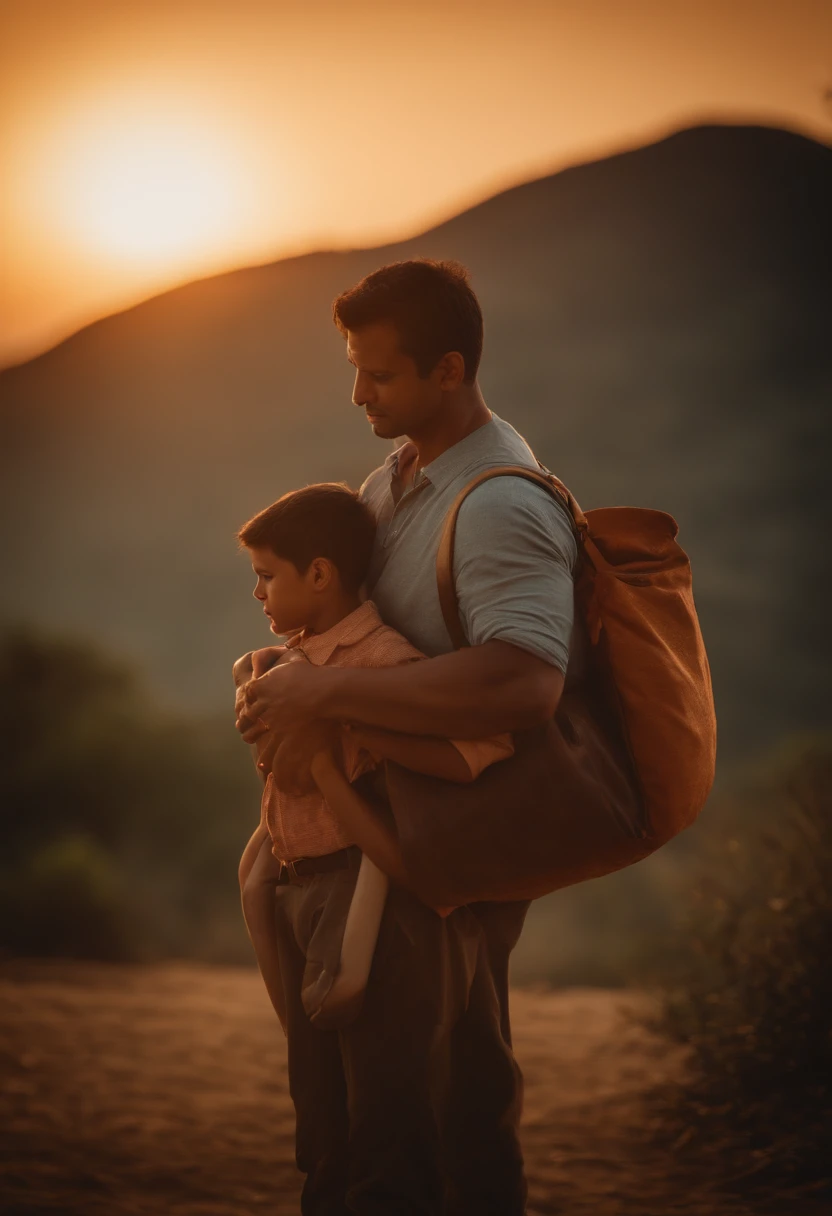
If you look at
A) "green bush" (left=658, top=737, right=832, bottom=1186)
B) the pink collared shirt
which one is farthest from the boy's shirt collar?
"green bush" (left=658, top=737, right=832, bottom=1186)

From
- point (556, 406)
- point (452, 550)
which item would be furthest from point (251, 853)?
point (556, 406)

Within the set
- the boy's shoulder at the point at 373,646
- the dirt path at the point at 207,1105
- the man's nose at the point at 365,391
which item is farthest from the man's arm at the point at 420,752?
the dirt path at the point at 207,1105

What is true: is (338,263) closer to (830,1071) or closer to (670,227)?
(670,227)

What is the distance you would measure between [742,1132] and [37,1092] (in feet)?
9.21

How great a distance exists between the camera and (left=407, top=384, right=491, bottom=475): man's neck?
6.14 feet

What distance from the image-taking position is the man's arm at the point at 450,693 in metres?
1.56

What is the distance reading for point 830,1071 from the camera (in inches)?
157

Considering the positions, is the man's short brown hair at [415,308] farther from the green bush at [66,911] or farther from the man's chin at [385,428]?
the green bush at [66,911]

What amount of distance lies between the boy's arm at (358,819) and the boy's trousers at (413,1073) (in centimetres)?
10

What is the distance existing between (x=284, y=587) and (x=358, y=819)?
37cm

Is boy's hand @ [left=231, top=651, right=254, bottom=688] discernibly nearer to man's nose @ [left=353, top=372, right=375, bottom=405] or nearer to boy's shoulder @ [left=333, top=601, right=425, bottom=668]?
boy's shoulder @ [left=333, top=601, right=425, bottom=668]

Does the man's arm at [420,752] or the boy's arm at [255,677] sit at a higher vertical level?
the boy's arm at [255,677]

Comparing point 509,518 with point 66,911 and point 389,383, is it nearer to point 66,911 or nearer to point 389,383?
point 389,383

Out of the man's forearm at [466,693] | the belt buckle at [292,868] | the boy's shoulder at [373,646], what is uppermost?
the boy's shoulder at [373,646]
